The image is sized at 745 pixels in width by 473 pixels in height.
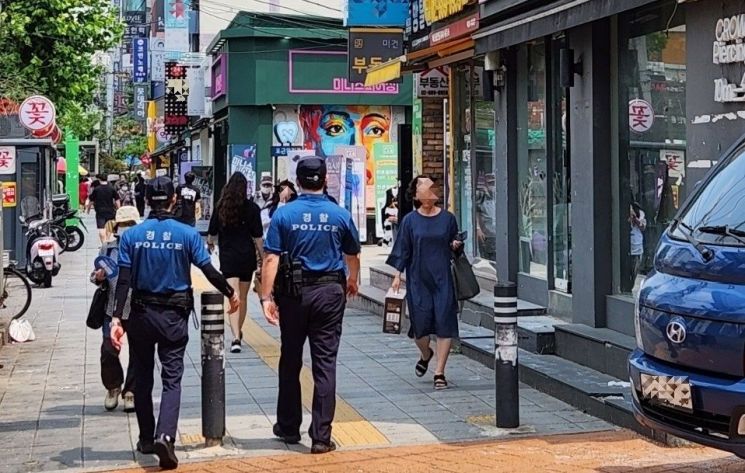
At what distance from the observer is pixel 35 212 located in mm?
22094

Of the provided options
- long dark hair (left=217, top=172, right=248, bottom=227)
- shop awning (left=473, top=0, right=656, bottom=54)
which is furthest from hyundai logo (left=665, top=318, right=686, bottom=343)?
long dark hair (left=217, top=172, right=248, bottom=227)

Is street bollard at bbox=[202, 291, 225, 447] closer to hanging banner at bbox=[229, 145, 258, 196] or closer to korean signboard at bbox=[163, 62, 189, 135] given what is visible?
hanging banner at bbox=[229, 145, 258, 196]

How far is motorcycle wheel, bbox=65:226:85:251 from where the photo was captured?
91.7 ft

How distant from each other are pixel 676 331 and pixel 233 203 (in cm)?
712

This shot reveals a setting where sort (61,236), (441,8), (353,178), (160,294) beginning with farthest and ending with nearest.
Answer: (353,178)
(61,236)
(441,8)
(160,294)

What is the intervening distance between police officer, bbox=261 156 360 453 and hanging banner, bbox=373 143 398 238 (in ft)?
62.9

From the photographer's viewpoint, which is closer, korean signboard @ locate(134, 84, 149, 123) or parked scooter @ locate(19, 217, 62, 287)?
parked scooter @ locate(19, 217, 62, 287)

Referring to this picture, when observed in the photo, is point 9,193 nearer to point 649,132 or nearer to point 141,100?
point 649,132

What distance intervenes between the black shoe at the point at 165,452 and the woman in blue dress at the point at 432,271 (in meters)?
3.12

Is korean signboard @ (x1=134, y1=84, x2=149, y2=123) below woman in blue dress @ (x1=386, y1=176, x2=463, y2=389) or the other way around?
the other way around

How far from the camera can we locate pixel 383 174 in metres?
28.4

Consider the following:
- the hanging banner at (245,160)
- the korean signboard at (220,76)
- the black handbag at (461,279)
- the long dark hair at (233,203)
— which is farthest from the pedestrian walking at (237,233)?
the korean signboard at (220,76)

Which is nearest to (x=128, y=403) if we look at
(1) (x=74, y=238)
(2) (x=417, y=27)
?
(2) (x=417, y=27)

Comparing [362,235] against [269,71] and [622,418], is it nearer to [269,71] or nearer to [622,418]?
[269,71]
